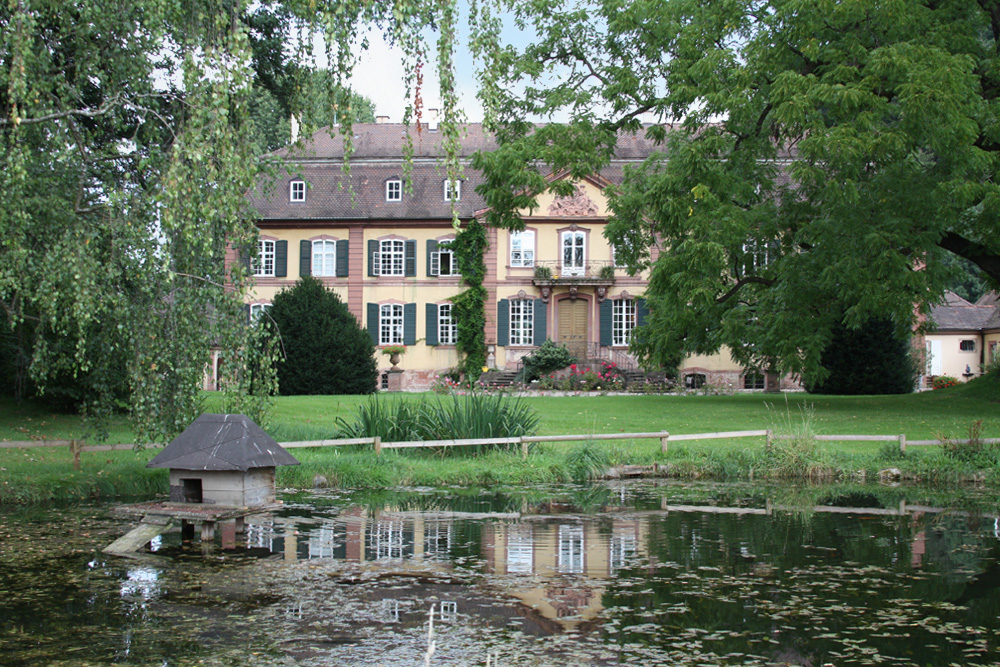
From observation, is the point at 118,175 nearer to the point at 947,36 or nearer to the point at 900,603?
the point at 900,603

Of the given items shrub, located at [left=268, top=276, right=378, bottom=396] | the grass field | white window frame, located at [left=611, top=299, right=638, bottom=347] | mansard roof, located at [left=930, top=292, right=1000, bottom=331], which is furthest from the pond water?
mansard roof, located at [left=930, top=292, right=1000, bottom=331]

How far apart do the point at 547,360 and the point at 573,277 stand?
3307mm

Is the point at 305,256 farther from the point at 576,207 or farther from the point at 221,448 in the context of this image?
the point at 221,448

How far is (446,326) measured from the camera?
34062mm

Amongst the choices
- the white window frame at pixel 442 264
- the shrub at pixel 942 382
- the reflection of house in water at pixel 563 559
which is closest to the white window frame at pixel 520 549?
the reflection of house in water at pixel 563 559

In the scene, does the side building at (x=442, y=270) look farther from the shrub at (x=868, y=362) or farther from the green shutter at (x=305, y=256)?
the shrub at (x=868, y=362)

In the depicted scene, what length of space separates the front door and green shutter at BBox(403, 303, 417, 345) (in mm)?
5068

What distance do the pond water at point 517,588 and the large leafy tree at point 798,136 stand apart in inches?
291

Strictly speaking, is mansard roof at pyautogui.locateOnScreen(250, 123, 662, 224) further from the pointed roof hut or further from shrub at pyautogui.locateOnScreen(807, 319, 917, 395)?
the pointed roof hut

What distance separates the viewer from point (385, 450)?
44.6 ft

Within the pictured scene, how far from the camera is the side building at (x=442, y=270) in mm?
33281

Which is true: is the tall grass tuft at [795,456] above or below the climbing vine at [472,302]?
below

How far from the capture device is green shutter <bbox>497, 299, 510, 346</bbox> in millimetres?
33281

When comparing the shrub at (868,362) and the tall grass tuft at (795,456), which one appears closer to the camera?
the tall grass tuft at (795,456)
